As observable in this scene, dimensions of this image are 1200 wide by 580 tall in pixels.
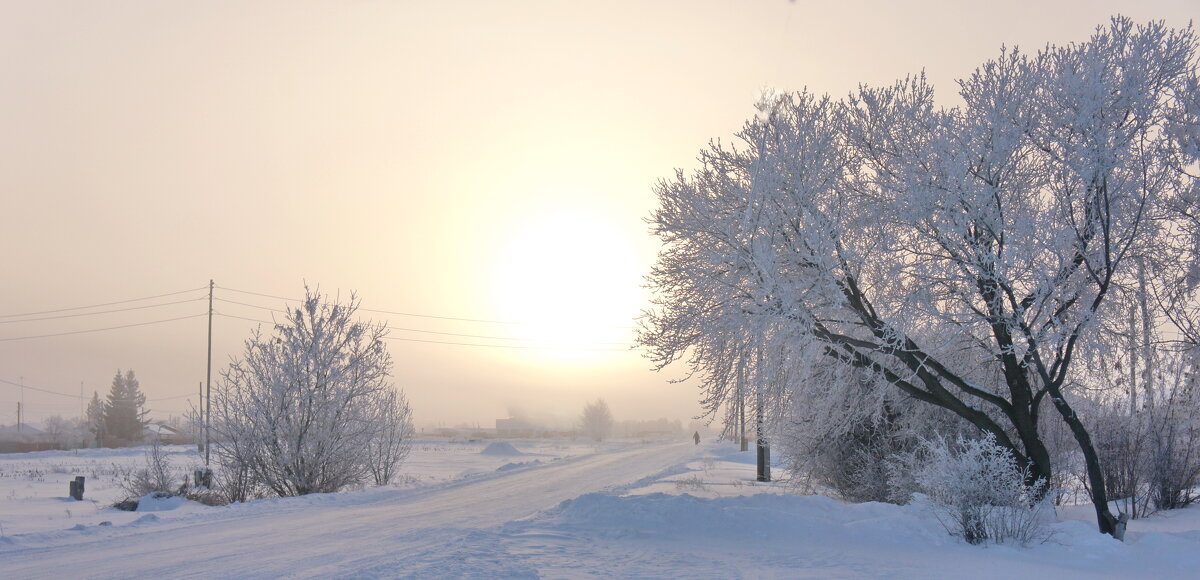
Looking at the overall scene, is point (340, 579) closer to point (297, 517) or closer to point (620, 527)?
point (620, 527)

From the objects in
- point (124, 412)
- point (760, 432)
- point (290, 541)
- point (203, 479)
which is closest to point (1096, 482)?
point (760, 432)

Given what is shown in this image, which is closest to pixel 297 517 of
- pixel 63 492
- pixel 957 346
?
pixel 957 346

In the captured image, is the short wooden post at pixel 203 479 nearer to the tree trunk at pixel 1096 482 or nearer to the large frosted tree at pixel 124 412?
the tree trunk at pixel 1096 482

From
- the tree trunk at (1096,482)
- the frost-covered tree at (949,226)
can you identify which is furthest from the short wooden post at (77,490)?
the tree trunk at (1096,482)

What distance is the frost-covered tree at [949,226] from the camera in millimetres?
12141

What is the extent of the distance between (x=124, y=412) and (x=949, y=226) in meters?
85.5

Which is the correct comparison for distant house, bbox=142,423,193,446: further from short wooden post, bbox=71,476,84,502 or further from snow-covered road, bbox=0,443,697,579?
snow-covered road, bbox=0,443,697,579

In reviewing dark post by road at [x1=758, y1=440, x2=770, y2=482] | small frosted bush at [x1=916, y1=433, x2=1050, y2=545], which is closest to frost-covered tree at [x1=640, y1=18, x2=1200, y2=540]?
small frosted bush at [x1=916, y1=433, x2=1050, y2=545]

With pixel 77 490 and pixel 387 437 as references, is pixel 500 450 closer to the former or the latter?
pixel 387 437

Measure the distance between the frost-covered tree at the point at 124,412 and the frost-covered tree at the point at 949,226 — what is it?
75.9 meters

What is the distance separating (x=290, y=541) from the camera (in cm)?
1112

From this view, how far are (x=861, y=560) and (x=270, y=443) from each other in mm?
16860

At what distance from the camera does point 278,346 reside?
20875 millimetres

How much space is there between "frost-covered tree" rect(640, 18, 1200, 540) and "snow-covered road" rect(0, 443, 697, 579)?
19.0 ft
